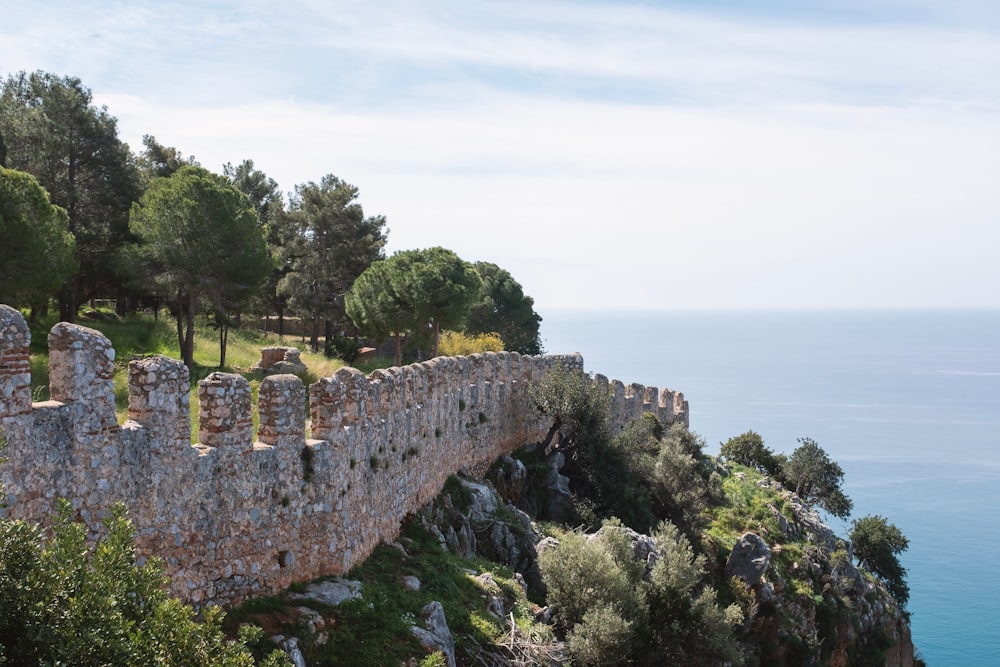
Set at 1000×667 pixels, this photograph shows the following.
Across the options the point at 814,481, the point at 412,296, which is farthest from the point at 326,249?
the point at 814,481

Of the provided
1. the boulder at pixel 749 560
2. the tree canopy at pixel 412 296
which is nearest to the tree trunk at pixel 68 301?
the tree canopy at pixel 412 296

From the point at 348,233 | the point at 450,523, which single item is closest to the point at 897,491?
the point at 348,233

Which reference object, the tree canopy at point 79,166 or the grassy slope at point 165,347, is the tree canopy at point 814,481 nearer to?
the grassy slope at point 165,347

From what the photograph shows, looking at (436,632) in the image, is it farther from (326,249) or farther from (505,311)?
(505,311)

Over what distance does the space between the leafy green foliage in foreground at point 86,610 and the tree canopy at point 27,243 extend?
17.8 metres

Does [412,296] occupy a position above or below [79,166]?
below

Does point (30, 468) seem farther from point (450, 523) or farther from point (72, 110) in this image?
point (72, 110)

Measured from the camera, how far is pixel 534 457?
2562 cm

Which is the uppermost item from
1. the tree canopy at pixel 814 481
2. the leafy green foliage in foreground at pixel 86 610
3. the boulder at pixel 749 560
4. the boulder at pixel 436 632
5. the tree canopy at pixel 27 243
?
the tree canopy at pixel 27 243

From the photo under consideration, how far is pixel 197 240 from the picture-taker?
27938mm

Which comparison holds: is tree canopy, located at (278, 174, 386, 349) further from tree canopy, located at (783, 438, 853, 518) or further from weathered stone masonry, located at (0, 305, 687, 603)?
weathered stone masonry, located at (0, 305, 687, 603)

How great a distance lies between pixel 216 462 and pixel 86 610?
→ 13.6ft

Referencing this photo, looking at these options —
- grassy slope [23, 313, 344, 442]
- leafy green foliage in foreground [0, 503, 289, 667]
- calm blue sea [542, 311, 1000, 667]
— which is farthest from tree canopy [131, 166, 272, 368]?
calm blue sea [542, 311, 1000, 667]

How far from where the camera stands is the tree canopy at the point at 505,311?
55094 mm
